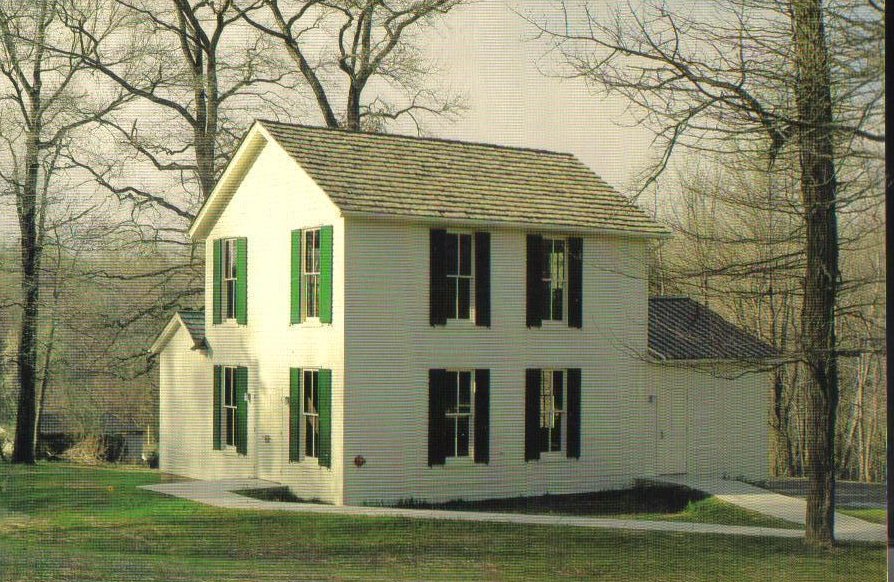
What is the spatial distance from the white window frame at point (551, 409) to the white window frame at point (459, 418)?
0.47 meters

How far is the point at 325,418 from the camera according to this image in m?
6.37

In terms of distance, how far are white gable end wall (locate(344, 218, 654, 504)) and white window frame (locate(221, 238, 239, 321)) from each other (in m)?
0.97

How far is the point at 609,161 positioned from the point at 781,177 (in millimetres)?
1064

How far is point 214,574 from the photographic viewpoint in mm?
4633

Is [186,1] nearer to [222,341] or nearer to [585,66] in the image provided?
[222,341]

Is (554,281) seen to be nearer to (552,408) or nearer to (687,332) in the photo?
(552,408)

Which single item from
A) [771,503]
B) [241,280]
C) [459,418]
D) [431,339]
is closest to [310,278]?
[241,280]

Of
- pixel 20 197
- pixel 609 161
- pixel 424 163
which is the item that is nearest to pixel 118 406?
pixel 20 197

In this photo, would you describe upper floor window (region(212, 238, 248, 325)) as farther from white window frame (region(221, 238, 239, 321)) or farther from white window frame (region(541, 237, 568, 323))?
white window frame (region(541, 237, 568, 323))

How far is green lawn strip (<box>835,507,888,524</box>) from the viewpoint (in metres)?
5.84

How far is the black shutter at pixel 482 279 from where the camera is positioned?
6746 millimetres

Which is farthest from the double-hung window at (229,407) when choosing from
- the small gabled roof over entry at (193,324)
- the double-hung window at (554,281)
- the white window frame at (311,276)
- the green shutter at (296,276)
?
the double-hung window at (554,281)

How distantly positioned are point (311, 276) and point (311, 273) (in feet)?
0.10

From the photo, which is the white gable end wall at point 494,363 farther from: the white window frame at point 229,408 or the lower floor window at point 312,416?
the white window frame at point 229,408
